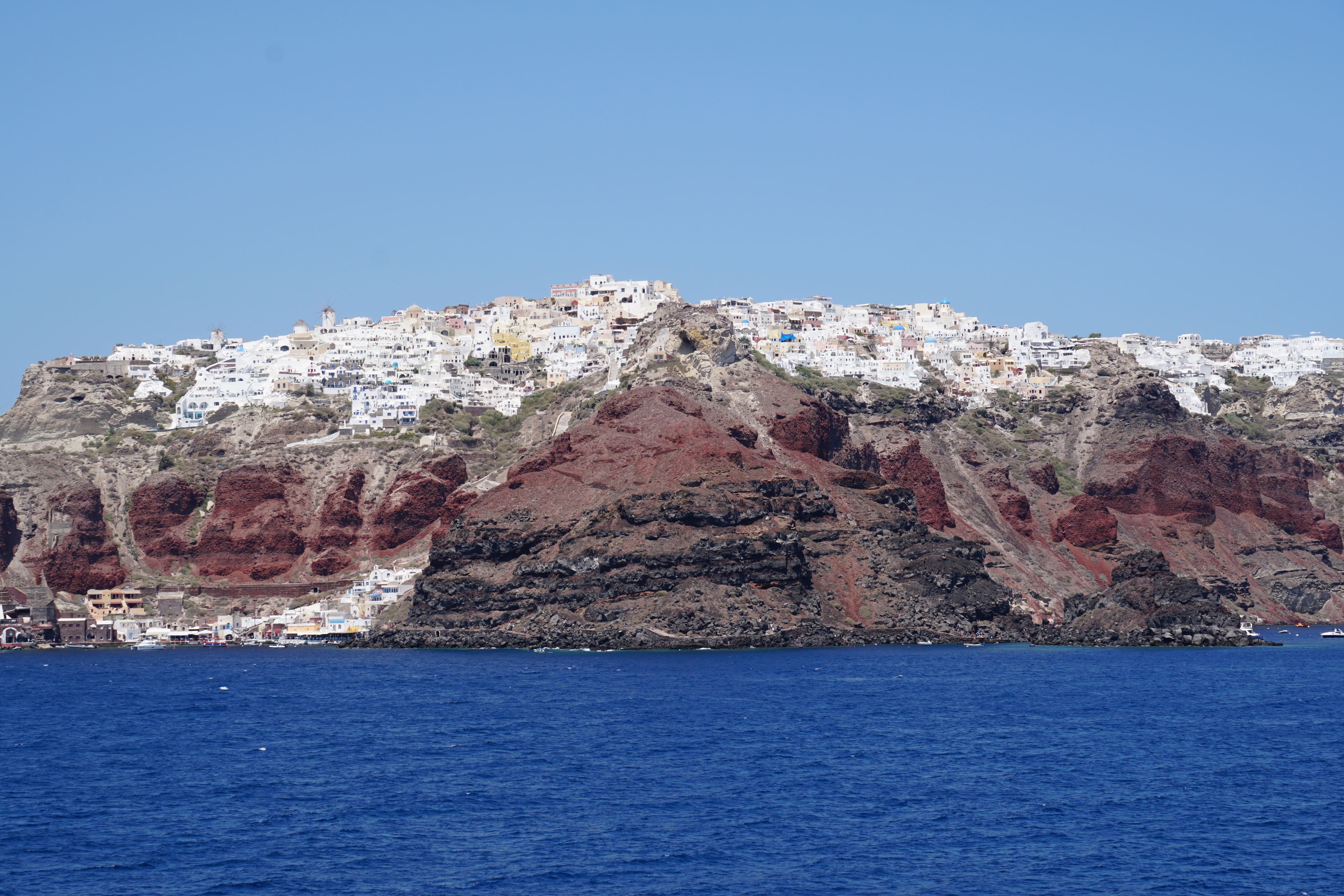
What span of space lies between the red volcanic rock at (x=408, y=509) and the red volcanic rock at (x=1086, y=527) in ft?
231

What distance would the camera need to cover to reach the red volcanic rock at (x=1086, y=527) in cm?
18612

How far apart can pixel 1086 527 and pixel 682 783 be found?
5026 inches

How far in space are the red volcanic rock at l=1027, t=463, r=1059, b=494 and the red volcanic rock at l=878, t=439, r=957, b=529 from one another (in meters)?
16.4

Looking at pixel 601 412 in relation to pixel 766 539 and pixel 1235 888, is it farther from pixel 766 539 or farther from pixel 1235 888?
pixel 1235 888

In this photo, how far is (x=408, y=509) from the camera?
172m

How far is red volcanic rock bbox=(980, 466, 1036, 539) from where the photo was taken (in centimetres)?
18450

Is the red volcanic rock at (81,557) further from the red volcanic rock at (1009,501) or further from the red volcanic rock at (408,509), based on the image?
the red volcanic rock at (1009,501)

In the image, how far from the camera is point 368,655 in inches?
5561

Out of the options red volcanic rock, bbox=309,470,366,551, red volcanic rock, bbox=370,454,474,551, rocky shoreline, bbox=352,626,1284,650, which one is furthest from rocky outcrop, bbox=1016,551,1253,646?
red volcanic rock, bbox=309,470,366,551

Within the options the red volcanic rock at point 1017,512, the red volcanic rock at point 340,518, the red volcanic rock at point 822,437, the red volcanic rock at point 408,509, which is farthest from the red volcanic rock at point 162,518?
the red volcanic rock at point 1017,512

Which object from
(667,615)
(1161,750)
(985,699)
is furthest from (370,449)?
(1161,750)

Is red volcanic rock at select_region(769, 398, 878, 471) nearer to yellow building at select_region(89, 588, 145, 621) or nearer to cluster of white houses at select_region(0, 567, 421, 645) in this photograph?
cluster of white houses at select_region(0, 567, 421, 645)

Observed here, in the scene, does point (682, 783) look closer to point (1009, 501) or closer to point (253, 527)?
point (253, 527)

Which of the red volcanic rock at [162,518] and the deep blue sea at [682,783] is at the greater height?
the red volcanic rock at [162,518]
